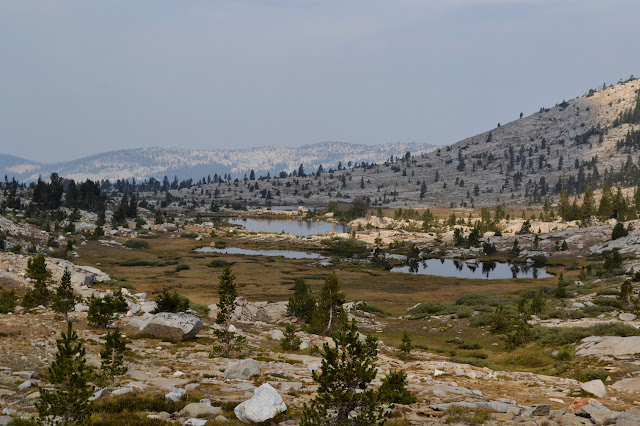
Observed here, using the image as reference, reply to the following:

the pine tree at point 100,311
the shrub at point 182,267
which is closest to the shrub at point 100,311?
the pine tree at point 100,311

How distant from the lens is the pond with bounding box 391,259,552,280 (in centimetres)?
10969

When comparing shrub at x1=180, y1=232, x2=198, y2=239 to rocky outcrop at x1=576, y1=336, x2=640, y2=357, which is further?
shrub at x1=180, y1=232, x2=198, y2=239

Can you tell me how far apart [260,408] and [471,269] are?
375ft

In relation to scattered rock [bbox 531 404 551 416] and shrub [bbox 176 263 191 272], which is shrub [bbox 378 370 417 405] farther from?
shrub [bbox 176 263 191 272]

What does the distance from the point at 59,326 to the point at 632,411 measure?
34211mm

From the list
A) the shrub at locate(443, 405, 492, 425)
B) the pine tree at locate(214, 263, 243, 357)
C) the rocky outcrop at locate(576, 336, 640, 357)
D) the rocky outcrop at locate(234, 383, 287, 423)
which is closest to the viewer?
the rocky outcrop at locate(234, 383, 287, 423)

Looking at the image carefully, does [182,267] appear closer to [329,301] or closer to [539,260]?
[329,301]

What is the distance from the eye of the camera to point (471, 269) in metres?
120

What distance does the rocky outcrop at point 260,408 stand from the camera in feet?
49.9

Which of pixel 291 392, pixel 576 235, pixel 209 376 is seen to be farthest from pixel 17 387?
pixel 576 235

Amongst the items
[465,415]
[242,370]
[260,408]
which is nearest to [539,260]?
[242,370]

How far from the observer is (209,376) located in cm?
2334

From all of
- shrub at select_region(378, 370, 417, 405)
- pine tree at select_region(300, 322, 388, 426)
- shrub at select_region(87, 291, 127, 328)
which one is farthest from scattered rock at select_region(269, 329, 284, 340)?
shrub at select_region(378, 370, 417, 405)

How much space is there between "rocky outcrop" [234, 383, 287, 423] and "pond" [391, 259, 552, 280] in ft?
326
